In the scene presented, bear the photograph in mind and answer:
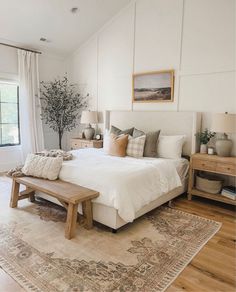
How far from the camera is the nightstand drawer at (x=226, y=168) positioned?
10.7 ft

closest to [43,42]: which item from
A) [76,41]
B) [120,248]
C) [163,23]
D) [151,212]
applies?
[76,41]

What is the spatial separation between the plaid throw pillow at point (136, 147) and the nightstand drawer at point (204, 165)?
838 mm

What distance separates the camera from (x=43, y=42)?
5.19 meters

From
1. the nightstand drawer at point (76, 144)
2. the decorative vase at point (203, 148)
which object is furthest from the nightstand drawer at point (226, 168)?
the nightstand drawer at point (76, 144)

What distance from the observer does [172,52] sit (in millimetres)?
4223

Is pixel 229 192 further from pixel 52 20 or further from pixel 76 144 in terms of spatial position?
pixel 52 20

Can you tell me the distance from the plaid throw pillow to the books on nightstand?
132 cm

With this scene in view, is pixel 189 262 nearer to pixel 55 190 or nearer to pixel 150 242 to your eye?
pixel 150 242

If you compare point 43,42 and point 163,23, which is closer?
point 163,23

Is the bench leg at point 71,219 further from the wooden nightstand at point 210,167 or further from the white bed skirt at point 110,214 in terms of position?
the wooden nightstand at point 210,167

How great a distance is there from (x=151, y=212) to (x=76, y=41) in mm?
4165

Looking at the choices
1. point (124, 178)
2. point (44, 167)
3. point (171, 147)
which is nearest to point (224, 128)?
point (171, 147)

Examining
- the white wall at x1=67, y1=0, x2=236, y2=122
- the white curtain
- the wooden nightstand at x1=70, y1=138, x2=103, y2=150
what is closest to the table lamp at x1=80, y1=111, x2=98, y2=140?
the wooden nightstand at x1=70, y1=138, x2=103, y2=150

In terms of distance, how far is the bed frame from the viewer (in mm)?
2670
